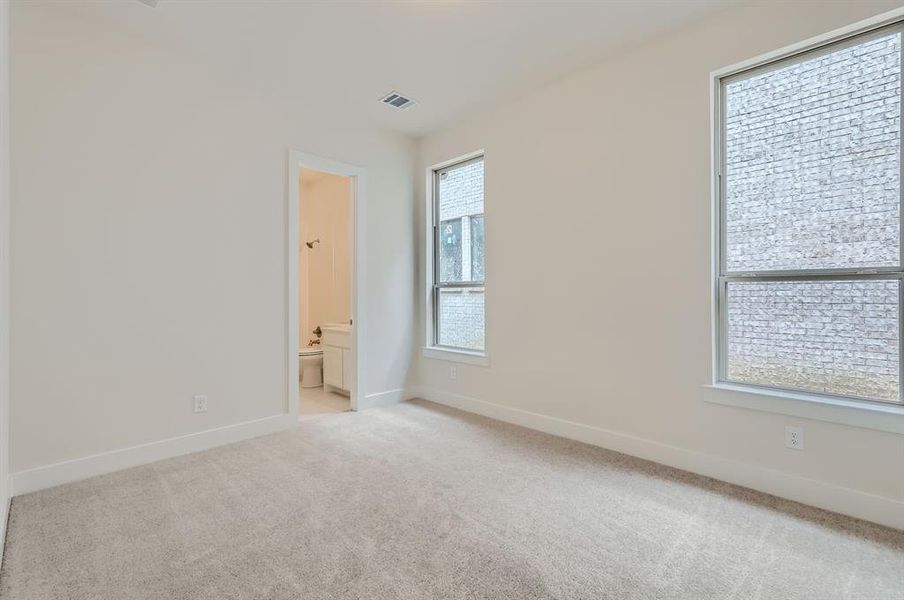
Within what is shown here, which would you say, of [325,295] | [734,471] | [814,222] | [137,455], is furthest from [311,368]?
[814,222]

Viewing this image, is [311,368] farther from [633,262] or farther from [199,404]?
[633,262]

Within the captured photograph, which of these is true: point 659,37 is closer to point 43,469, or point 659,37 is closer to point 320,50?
point 320,50

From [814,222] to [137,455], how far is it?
4.31m

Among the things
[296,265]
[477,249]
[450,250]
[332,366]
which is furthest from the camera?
[332,366]

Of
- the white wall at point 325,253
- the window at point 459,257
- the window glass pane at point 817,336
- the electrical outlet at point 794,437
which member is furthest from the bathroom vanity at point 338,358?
the electrical outlet at point 794,437

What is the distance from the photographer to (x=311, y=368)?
5.26 metres

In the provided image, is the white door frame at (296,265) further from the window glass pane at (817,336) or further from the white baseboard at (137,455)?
the window glass pane at (817,336)

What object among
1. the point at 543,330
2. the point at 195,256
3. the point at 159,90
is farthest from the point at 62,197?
the point at 543,330

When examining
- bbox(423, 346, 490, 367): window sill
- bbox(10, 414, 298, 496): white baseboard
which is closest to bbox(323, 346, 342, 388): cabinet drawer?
bbox(423, 346, 490, 367): window sill

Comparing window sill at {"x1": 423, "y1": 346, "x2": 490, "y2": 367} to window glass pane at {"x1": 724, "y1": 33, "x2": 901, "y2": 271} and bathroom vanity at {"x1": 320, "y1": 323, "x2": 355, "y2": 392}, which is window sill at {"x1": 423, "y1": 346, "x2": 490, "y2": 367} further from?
window glass pane at {"x1": 724, "y1": 33, "x2": 901, "y2": 271}

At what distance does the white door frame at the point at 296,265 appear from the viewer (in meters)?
3.56

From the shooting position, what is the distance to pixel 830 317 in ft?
7.46

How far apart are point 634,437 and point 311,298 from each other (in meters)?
4.68

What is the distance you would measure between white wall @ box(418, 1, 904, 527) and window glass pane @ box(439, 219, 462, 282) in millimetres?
512
